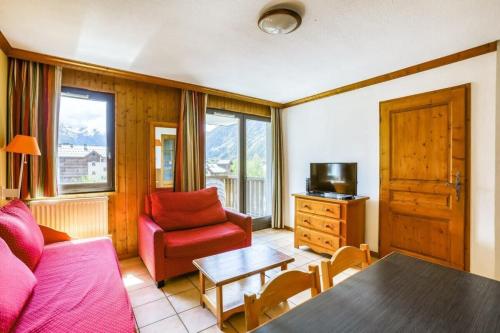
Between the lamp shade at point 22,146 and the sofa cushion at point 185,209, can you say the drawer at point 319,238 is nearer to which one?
the sofa cushion at point 185,209

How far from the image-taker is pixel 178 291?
247 centimetres

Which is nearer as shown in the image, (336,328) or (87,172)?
(336,328)

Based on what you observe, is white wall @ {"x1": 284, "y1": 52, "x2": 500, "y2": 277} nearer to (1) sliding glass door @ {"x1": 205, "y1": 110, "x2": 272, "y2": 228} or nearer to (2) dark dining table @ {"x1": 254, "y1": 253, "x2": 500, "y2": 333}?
(1) sliding glass door @ {"x1": 205, "y1": 110, "x2": 272, "y2": 228}

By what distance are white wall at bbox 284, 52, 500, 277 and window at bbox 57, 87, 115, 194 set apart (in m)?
2.93

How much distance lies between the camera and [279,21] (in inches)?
75.8

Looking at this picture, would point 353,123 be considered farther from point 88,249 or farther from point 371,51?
point 88,249

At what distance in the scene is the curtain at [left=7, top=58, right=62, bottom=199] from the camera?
2540 millimetres

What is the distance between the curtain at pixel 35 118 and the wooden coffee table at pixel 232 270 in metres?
2.00

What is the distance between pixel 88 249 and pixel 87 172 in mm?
1237

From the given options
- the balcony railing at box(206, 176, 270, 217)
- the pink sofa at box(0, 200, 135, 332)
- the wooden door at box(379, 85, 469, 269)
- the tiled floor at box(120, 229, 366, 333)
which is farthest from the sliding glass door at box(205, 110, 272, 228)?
the pink sofa at box(0, 200, 135, 332)

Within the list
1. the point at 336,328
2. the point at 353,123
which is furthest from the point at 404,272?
the point at 353,123

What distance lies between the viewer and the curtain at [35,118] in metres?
2.54

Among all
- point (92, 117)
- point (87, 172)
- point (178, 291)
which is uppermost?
point (92, 117)

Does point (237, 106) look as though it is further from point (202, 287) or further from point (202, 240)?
point (202, 287)
